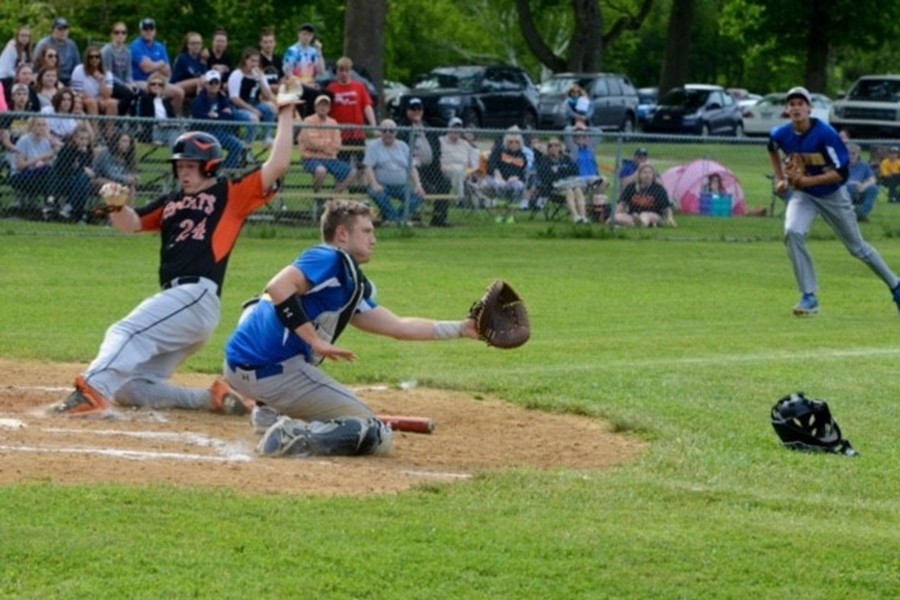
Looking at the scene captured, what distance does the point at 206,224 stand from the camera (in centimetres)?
991

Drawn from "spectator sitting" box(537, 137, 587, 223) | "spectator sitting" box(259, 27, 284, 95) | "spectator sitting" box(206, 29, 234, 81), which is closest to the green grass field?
"spectator sitting" box(537, 137, 587, 223)

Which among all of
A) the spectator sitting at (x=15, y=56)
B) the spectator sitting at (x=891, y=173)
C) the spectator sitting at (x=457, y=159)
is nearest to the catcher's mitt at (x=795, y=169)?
the spectator sitting at (x=457, y=159)

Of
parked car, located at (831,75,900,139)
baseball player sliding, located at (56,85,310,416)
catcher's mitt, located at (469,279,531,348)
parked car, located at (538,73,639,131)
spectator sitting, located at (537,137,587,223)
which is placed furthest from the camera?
parked car, located at (831,75,900,139)

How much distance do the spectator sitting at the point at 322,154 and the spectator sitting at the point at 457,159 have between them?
1601mm

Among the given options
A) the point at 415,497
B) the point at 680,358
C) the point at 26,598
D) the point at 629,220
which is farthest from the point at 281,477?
the point at 629,220

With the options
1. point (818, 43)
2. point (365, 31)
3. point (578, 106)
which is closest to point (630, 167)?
point (365, 31)

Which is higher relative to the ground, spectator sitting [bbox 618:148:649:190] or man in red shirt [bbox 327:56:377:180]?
man in red shirt [bbox 327:56:377:180]

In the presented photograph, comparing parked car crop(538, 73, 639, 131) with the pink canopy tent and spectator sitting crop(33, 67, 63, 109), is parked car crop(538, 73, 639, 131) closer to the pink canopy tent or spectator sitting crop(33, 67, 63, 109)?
the pink canopy tent

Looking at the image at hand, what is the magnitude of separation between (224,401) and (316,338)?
5.22 ft

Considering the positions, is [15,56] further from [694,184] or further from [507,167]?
[694,184]

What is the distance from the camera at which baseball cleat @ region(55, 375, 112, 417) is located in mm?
9617

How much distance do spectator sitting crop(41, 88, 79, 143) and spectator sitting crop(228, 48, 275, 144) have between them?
259 cm

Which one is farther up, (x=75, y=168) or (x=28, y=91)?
A: (x=28, y=91)

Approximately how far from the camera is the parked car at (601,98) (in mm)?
→ 47062
